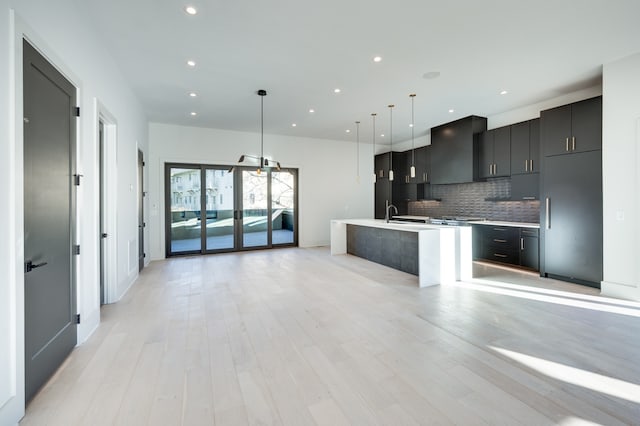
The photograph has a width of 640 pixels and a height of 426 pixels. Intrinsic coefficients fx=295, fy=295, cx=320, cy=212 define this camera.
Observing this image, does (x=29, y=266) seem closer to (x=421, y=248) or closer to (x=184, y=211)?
(x=421, y=248)

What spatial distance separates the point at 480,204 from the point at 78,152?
716 centimetres

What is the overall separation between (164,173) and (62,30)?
4.81 meters

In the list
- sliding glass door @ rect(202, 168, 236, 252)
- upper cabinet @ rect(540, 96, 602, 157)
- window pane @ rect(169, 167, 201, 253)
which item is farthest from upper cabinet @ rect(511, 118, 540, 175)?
window pane @ rect(169, 167, 201, 253)

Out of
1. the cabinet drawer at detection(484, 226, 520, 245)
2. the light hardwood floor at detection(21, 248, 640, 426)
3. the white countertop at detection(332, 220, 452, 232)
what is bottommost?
the light hardwood floor at detection(21, 248, 640, 426)

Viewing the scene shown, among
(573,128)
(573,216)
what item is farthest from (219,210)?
(573,128)

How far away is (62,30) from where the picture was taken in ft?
8.05

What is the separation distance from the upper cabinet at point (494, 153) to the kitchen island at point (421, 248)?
2.11 metres

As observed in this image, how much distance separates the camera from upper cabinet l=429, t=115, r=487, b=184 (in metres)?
6.39

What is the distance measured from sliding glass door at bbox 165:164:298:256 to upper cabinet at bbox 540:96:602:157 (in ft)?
17.5

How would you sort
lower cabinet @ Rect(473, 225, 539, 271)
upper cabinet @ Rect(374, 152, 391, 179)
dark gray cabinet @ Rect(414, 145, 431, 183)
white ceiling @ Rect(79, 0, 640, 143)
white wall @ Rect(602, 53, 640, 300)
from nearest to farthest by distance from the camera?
1. white ceiling @ Rect(79, 0, 640, 143)
2. white wall @ Rect(602, 53, 640, 300)
3. lower cabinet @ Rect(473, 225, 539, 271)
4. dark gray cabinet @ Rect(414, 145, 431, 183)
5. upper cabinet @ Rect(374, 152, 391, 179)

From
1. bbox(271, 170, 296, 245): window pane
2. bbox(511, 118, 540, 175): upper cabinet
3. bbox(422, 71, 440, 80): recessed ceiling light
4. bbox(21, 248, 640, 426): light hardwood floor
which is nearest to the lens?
bbox(21, 248, 640, 426): light hardwood floor

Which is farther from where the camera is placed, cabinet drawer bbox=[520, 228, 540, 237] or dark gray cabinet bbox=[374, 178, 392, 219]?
dark gray cabinet bbox=[374, 178, 392, 219]

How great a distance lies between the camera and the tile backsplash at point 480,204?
595 cm

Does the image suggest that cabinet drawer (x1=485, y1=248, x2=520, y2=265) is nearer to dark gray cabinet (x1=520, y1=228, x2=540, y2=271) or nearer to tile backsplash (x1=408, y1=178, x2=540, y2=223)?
dark gray cabinet (x1=520, y1=228, x2=540, y2=271)
